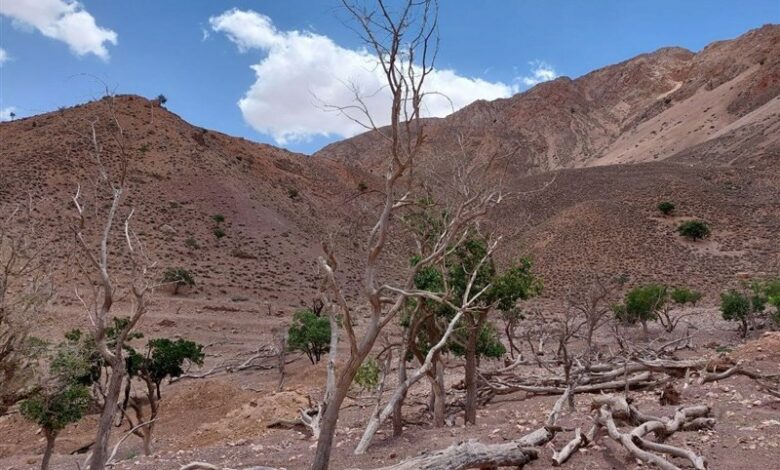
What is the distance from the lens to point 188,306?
35.9 metres

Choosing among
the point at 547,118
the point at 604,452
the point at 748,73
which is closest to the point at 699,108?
the point at 748,73

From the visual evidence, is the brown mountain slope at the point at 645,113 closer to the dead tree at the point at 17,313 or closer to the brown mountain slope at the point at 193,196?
the brown mountain slope at the point at 193,196

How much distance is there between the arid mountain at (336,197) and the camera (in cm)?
4228

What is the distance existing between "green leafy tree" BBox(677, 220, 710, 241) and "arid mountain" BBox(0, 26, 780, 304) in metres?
0.59

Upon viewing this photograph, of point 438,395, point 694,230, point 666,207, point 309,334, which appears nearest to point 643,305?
point 309,334

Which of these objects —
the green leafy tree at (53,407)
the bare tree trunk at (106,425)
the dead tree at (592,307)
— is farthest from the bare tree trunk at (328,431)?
the green leafy tree at (53,407)

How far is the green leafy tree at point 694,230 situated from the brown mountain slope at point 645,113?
20421mm

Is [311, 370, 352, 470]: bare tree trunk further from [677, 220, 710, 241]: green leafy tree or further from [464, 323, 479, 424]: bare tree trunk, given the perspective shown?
[677, 220, 710, 241]: green leafy tree

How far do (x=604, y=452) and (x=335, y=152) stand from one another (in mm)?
138769

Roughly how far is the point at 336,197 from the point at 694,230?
47.4 meters

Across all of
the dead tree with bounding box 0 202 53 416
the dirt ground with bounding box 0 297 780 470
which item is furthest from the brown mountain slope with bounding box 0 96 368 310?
the dead tree with bounding box 0 202 53 416

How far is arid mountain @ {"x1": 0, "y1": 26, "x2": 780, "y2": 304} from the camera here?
139ft

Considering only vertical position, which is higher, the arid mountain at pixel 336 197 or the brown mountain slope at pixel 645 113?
the brown mountain slope at pixel 645 113

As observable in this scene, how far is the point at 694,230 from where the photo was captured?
44.6 metres
